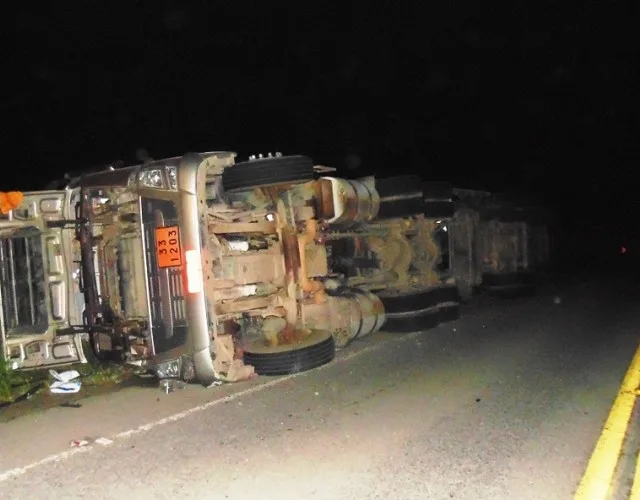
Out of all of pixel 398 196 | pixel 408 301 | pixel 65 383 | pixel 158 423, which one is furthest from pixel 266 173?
pixel 408 301

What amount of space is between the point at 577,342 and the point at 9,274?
653 cm

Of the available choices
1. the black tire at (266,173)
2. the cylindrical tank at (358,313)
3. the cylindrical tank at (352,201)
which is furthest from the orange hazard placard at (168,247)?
the cylindrical tank at (358,313)

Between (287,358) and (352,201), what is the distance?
7.93 feet

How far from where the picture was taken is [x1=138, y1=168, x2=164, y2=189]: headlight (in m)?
5.57

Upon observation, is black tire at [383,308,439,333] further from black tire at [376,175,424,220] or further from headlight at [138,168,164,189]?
headlight at [138,168,164,189]

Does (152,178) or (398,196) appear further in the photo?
(398,196)

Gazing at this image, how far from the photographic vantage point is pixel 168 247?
547cm

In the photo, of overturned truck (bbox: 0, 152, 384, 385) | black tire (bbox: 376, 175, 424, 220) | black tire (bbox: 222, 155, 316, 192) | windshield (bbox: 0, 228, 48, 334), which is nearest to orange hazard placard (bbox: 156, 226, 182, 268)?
overturned truck (bbox: 0, 152, 384, 385)

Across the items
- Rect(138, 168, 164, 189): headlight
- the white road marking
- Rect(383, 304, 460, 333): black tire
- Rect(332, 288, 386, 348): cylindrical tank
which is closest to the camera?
the white road marking

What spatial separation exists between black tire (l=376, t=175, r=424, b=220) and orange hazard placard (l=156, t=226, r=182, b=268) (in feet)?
13.1

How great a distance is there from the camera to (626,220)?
4450 cm

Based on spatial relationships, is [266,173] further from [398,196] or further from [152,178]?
[398,196]

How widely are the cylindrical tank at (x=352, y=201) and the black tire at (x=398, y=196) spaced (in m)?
0.42

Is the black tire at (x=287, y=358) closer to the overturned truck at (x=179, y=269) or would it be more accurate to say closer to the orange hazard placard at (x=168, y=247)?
the overturned truck at (x=179, y=269)
